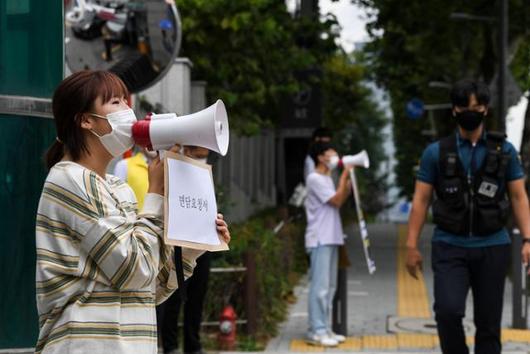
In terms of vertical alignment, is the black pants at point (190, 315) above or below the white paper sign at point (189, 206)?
below

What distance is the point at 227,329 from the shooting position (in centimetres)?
860

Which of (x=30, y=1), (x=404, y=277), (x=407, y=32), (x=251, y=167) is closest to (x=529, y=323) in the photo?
(x=404, y=277)

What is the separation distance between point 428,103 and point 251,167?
60.7 feet

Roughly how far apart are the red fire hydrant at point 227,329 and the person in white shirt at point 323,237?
72 centimetres

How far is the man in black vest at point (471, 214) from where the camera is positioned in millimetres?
5848

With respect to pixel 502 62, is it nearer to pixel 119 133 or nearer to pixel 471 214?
pixel 471 214

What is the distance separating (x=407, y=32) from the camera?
2453 cm

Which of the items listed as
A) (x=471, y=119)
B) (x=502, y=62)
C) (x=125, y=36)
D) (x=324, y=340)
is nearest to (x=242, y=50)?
(x=324, y=340)

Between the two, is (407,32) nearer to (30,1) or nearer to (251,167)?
(251,167)

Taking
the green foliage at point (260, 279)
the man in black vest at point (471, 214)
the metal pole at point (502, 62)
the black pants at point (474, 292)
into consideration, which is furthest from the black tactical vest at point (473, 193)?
the metal pole at point (502, 62)

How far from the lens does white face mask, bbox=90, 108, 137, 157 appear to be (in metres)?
3.05

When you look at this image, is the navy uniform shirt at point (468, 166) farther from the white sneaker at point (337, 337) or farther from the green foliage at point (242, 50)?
the green foliage at point (242, 50)

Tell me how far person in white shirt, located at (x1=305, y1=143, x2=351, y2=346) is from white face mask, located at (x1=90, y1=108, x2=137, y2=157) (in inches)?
223

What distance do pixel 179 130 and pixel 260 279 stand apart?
6805 mm
